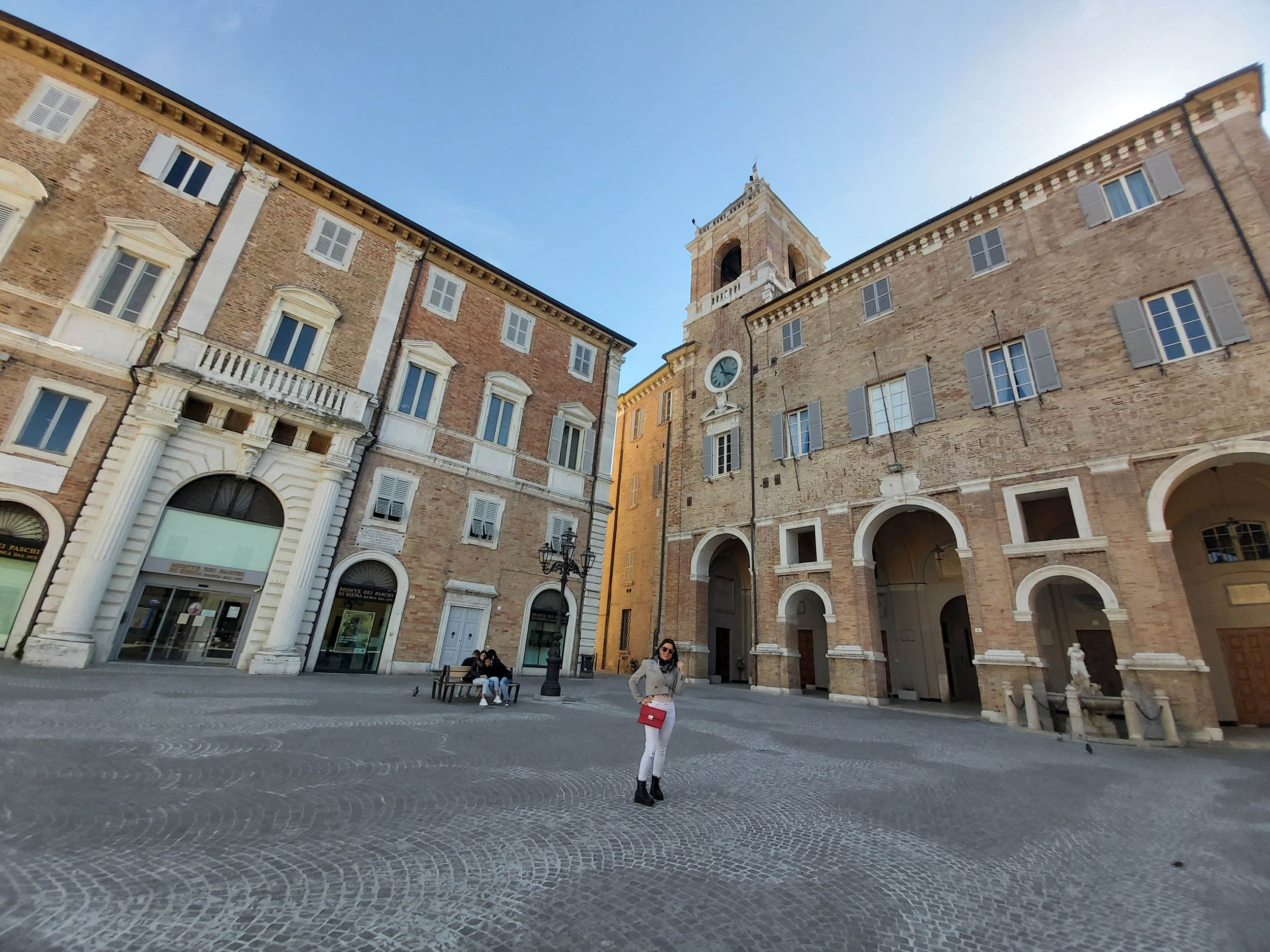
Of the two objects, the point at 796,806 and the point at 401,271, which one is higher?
the point at 401,271

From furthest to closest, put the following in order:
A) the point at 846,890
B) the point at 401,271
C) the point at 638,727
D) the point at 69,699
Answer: the point at 401,271 < the point at 638,727 < the point at 69,699 < the point at 846,890

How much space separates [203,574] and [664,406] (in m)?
→ 21.3

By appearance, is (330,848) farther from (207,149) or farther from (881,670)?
(207,149)

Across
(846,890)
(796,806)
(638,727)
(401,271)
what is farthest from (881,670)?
(401,271)

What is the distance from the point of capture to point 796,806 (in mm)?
5184

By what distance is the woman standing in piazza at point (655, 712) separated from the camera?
4965 millimetres

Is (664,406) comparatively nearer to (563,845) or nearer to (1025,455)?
(1025,455)

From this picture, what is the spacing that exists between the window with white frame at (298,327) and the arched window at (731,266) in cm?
2039

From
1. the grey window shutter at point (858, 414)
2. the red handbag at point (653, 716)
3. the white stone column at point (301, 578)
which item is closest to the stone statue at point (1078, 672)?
the grey window shutter at point (858, 414)

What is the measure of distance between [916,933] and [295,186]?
2211 cm

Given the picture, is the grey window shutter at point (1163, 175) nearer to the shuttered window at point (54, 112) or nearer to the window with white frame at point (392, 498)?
the window with white frame at point (392, 498)

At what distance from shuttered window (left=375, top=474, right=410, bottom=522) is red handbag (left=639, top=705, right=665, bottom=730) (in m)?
13.7

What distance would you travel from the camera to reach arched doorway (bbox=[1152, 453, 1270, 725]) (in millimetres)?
13891

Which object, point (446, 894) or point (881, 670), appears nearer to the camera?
point (446, 894)
